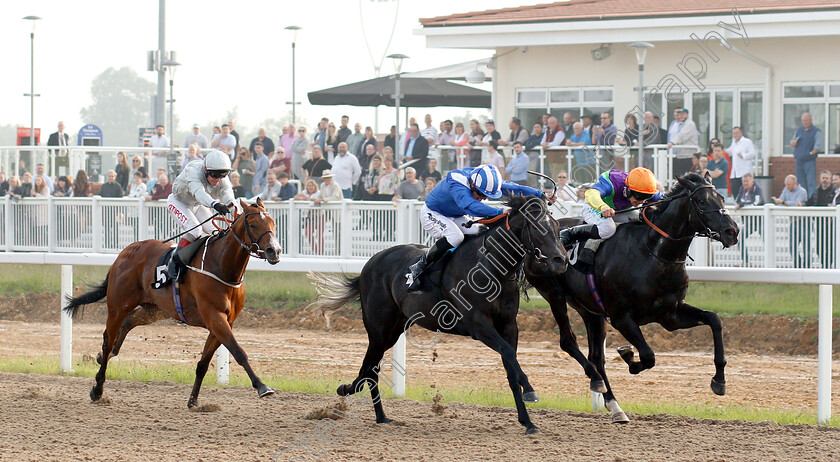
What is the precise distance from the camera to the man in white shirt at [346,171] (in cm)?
1559

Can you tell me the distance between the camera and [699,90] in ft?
56.6

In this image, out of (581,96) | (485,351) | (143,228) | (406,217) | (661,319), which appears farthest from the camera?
(581,96)

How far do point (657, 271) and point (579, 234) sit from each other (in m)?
0.78

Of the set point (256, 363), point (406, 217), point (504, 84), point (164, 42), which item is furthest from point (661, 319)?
point (164, 42)

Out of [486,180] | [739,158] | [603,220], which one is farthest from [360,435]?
[739,158]

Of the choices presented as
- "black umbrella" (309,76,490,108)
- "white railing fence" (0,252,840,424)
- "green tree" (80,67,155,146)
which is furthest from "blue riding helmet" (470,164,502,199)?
"green tree" (80,67,155,146)

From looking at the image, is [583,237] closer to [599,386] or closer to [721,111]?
[599,386]

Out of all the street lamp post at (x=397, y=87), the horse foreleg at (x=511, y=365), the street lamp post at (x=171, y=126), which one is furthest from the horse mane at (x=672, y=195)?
the street lamp post at (x=171, y=126)

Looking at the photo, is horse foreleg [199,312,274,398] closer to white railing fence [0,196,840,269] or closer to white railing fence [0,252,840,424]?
white railing fence [0,252,840,424]

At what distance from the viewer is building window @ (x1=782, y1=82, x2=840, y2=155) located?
54.2 feet

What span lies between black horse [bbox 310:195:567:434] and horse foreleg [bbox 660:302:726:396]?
1008 mm

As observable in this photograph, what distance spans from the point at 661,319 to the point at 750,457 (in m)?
1.31

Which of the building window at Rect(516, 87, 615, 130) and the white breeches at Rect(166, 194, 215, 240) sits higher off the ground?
the building window at Rect(516, 87, 615, 130)

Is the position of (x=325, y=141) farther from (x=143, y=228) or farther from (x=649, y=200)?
(x=649, y=200)
